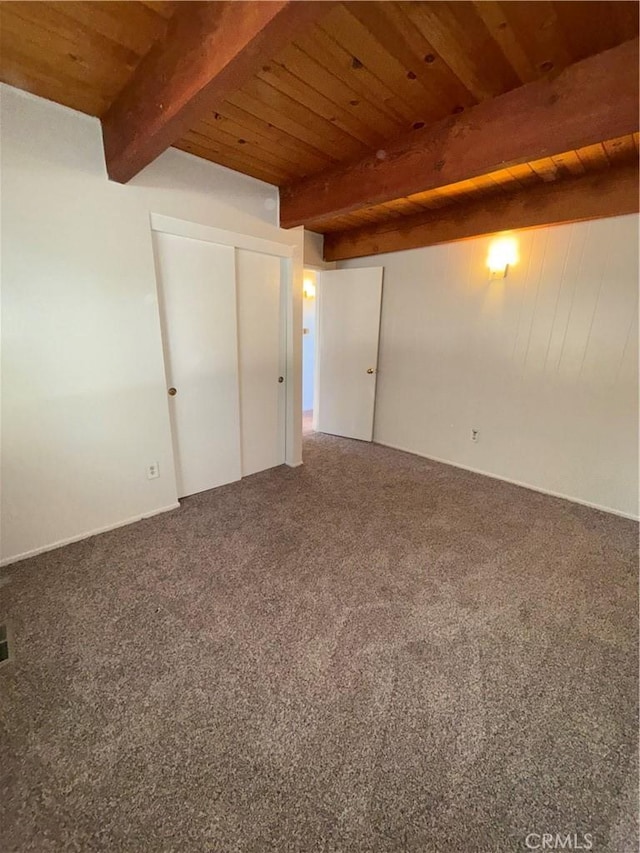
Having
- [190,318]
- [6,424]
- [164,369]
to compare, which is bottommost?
[6,424]

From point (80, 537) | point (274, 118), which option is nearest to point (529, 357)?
point (274, 118)

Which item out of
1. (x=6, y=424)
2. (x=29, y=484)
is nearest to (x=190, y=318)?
(x=6, y=424)

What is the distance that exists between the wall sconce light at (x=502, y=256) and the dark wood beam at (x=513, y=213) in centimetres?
13

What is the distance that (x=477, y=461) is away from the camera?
337 cm

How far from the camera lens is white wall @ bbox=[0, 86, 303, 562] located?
1767 millimetres

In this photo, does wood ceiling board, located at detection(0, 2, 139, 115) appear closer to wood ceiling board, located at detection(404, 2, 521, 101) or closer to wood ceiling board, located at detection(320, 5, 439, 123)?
wood ceiling board, located at detection(320, 5, 439, 123)

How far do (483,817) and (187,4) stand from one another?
9.12ft

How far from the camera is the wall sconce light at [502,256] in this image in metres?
2.84

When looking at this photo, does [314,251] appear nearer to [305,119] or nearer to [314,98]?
[305,119]

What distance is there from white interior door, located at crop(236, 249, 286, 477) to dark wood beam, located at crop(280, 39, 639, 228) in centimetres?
94

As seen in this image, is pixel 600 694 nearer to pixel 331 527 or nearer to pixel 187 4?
pixel 331 527

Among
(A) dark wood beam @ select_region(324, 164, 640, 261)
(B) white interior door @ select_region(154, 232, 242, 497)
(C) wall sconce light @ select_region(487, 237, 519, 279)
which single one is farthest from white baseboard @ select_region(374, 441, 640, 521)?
(A) dark wood beam @ select_region(324, 164, 640, 261)

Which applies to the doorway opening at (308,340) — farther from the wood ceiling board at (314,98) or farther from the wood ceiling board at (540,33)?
the wood ceiling board at (540,33)

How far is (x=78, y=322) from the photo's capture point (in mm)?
1987
